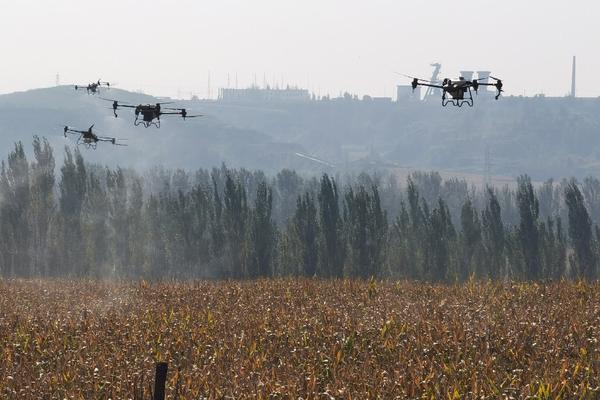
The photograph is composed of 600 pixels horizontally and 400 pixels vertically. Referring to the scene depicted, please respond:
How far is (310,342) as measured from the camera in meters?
20.9

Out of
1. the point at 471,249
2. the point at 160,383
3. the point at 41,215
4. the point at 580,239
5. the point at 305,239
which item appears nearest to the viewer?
the point at 160,383

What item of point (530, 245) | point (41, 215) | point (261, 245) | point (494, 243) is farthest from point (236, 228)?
point (530, 245)

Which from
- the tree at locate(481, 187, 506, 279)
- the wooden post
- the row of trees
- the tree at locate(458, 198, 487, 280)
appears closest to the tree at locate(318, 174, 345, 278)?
the row of trees

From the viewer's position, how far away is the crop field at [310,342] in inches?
639

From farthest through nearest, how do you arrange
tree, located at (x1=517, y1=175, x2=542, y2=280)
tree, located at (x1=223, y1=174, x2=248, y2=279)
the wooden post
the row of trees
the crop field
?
1. tree, located at (x1=223, y1=174, x2=248, y2=279)
2. tree, located at (x1=517, y1=175, x2=542, y2=280)
3. the row of trees
4. the crop field
5. the wooden post

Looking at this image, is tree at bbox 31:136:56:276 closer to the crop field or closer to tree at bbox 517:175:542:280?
tree at bbox 517:175:542:280

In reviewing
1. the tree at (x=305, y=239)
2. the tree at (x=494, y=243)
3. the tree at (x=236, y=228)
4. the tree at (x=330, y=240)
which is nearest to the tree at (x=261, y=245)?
the tree at (x=236, y=228)

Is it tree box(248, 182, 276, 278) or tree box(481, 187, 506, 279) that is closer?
tree box(248, 182, 276, 278)

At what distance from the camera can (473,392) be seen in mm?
15625

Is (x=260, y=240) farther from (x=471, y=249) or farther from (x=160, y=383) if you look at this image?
(x=160, y=383)

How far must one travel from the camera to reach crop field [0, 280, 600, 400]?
53.2ft

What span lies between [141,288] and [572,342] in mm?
14962

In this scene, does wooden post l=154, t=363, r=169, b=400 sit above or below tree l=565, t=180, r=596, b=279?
above

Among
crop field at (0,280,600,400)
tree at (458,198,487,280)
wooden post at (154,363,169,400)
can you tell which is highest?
wooden post at (154,363,169,400)
